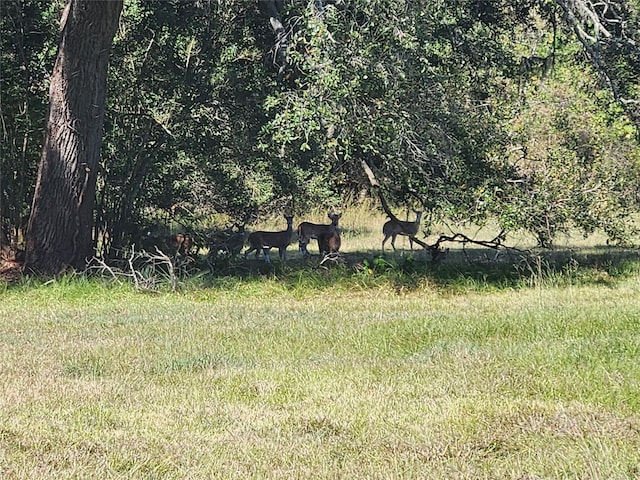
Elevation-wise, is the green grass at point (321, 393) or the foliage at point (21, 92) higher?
the foliage at point (21, 92)

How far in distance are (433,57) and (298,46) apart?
2253 mm

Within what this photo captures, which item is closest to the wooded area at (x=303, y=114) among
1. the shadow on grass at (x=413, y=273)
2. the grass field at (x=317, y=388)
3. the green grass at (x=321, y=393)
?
the shadow on grass at (x=413, y=273)

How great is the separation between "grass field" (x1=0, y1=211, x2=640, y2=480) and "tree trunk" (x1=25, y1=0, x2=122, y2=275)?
Answer: 130 centimetres

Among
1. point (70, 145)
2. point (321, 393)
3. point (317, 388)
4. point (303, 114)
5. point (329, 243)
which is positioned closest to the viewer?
point (321, 393)

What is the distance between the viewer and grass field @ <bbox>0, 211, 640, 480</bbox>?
4848 mm

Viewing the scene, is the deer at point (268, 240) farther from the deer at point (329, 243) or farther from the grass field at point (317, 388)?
the grass field at point (317, 388)

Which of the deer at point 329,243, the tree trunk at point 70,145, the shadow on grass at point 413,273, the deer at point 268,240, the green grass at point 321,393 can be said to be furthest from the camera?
the deer at point 268,240

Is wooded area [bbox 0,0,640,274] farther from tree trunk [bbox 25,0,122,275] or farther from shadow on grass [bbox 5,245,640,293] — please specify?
shadow on grass [bbox 5,245,640,293]

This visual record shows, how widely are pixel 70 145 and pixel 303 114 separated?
3.62 meters

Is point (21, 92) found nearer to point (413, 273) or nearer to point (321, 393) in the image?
point (413, 273)

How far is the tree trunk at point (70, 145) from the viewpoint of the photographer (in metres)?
13.0

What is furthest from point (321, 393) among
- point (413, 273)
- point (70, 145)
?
point (70, 145)

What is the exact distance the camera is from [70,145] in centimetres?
1320

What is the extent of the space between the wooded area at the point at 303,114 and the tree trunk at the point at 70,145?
3 cm
